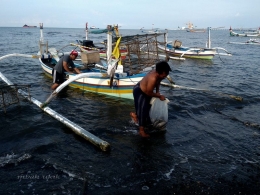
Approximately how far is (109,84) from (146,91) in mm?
4835

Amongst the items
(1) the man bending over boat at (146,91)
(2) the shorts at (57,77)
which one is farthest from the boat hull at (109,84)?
(1) the man bending over boat at (146,91)

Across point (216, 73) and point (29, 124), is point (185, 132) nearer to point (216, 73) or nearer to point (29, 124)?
point (29, 124)

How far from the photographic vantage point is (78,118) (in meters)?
9.41

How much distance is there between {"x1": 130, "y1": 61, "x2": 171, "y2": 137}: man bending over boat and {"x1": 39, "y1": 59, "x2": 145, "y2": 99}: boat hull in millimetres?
3398

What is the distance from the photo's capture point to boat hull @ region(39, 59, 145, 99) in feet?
34.6

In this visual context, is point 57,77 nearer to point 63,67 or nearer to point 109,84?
point 63,67

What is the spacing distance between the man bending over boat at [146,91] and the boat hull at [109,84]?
3398 millimetres

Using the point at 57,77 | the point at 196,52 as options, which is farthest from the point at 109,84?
the point at 196,52

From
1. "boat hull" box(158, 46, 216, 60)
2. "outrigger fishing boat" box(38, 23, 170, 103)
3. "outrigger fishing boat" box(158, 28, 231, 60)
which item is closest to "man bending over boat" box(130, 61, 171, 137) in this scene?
"outrigger fishing boat" box(38, 23, 170, 103)

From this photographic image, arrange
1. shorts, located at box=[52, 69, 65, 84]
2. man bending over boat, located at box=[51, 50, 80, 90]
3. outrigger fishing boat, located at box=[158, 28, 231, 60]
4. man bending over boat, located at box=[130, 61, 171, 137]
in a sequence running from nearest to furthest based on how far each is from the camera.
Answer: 1. man bending over boat, located at box=[130, 61, 171, 137]
2. man bending over boat, located at box=[51, 50, 80, 90]
3. shorts, located at box=[52, 69, 65, 84]
4. outrigger fishing boat, located at box=[158, 28, 231, 60]

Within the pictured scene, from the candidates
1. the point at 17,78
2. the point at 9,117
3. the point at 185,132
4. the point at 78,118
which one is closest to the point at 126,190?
the point at 185,132

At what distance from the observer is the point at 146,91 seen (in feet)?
22.0

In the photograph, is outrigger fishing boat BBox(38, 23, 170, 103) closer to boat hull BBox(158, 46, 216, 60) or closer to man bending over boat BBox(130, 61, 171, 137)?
man bending over boat BBox(130, 61, 171, 137)

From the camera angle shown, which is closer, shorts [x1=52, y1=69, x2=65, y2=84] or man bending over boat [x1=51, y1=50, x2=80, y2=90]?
man bending over boat [x1=51, y1=50, x2=80, y2=90]
